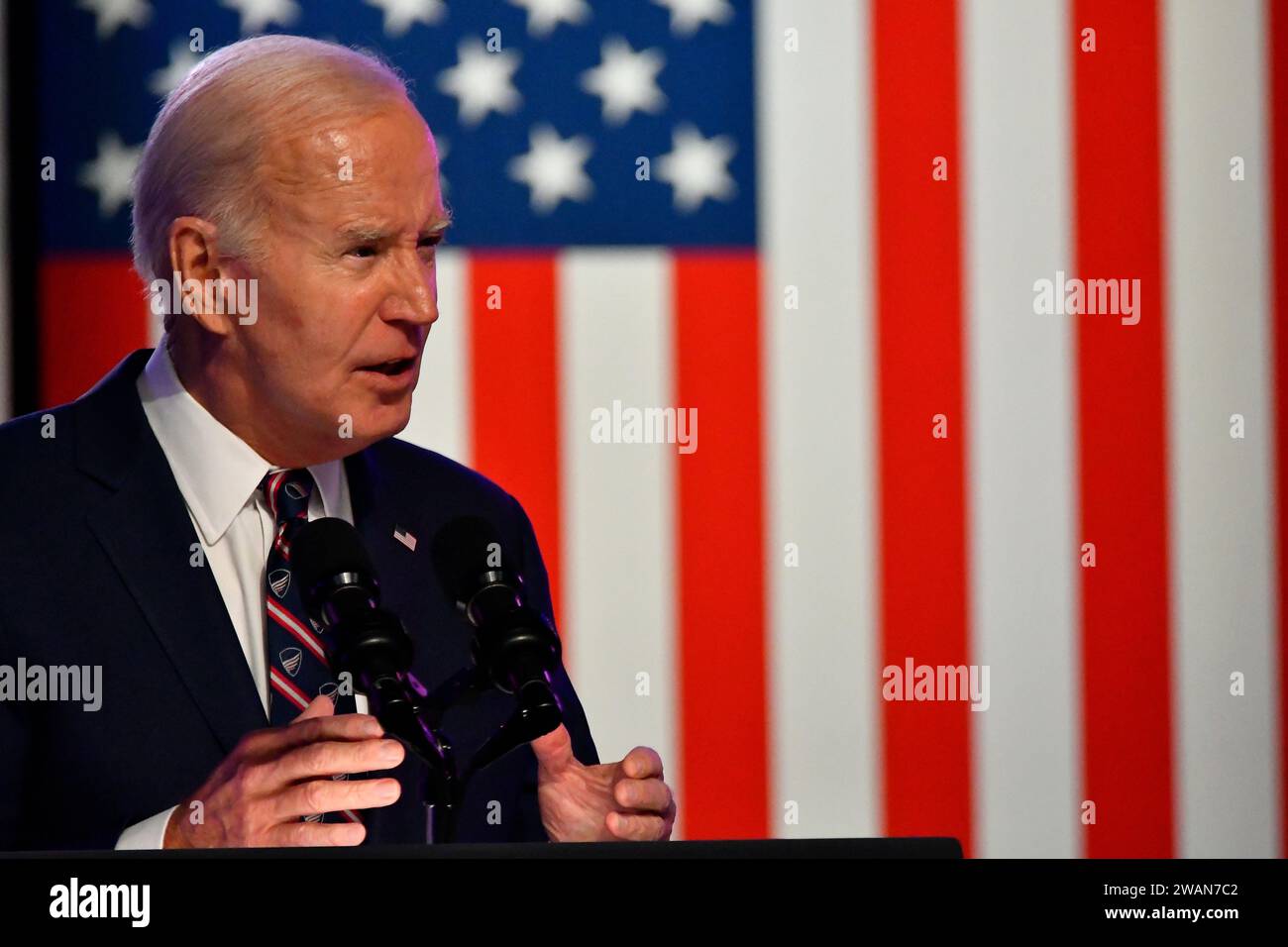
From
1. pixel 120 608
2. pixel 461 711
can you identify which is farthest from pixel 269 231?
pixel 461 711

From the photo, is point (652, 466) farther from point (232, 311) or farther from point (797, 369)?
point (232, 311)

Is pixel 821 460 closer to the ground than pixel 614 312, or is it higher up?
closer to the ground

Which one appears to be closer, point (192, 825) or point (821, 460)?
point (192, 825)

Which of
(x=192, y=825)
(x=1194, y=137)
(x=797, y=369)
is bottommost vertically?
(x=192, y=825)

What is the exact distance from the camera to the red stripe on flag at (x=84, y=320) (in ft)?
7.52

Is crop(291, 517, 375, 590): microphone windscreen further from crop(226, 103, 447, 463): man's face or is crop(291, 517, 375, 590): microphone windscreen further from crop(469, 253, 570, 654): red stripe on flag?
crop(469, 253, 570, 654): red stripe on flag

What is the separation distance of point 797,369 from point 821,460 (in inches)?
5.7

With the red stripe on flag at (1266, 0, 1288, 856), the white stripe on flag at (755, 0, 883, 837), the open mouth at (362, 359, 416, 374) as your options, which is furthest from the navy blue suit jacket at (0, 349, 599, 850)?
the red stripe on flag at (1266, 0, 1288, 856)

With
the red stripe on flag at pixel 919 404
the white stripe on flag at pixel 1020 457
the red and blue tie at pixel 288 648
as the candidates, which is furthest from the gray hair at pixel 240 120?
the white stripe on flag at pixel 1020 457

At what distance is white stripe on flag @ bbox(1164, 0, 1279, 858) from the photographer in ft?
7.63

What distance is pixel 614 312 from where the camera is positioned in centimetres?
237

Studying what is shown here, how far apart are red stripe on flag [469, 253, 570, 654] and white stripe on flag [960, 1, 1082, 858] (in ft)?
2.11

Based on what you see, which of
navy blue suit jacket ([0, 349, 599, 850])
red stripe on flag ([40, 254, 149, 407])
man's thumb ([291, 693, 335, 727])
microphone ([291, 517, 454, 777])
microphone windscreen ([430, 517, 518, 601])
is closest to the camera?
microphone ([291, 517, 454, 777])

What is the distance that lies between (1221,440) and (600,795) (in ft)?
3.73
